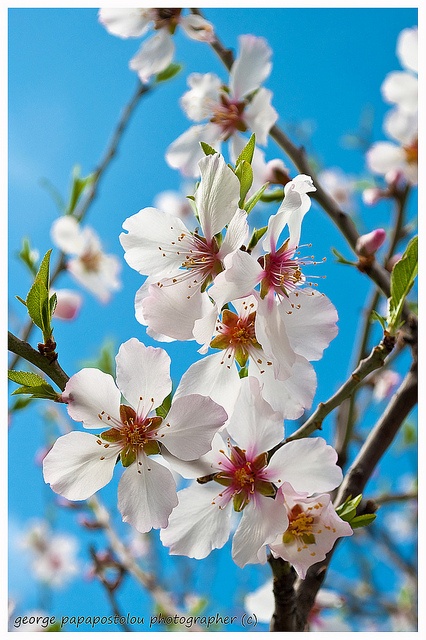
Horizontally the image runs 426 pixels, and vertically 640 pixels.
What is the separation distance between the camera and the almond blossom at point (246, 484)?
679 millimetres

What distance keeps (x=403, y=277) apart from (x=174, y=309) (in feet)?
1.08

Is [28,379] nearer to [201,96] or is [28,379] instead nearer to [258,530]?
[258,530]

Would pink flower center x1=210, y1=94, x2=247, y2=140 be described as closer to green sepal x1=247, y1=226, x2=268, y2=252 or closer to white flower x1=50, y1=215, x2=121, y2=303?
green sepal x1=247, y1=226, x2=268, y2=252

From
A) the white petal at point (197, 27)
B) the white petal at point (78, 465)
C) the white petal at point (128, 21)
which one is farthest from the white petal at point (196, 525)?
the white petal at point (128, 21)

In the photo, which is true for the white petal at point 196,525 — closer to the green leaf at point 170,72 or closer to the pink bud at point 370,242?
the pink bud at point 370,242

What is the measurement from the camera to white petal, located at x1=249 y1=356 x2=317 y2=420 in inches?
27.0

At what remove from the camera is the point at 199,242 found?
73 centimetres

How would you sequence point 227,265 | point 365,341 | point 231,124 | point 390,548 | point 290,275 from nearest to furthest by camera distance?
point 227,265, point 290,275, point 231,124, point 365,341, point 390,548

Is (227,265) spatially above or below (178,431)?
above

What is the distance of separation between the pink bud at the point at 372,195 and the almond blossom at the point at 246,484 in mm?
1070
